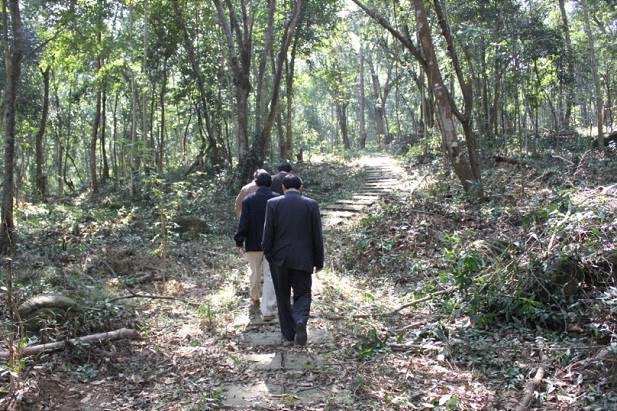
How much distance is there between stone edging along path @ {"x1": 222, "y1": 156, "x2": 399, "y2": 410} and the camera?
3945mm

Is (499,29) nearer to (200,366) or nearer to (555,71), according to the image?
(555,71)

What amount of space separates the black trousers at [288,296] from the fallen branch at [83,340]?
158 cm

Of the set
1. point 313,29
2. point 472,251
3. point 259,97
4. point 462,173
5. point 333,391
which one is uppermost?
point 313,29

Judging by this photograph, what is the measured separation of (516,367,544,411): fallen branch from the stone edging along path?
128cm

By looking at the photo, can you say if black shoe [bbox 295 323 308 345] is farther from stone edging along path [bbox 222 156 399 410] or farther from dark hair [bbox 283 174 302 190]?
dark hair [bbox 283 174 302 190]

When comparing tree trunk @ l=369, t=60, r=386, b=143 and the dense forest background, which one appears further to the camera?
tree trunk @ l=369, t=60, r=386, b=143

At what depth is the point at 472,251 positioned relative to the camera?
6301mm

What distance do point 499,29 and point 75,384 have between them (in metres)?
15.7

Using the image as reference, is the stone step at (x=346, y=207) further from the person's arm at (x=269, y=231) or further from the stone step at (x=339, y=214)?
the person's arm at (x=269, y=231)

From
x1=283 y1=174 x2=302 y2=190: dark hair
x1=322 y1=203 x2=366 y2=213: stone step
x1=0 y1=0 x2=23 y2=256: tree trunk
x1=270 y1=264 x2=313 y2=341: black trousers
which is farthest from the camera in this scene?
x1=322 y1=203 x2=366 y2=213: stone step

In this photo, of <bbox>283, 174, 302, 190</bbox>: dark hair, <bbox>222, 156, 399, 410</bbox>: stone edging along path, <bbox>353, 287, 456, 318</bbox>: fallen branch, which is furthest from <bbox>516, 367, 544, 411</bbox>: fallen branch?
<bbox>283, 174, 302, 190</bbox>: dark hair

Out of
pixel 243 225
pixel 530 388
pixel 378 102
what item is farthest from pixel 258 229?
pixel 378 102

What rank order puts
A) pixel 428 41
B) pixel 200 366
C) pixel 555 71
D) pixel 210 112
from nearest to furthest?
pixel 200 366
pixel 428 41
pixel 555 71
pixel 210 112

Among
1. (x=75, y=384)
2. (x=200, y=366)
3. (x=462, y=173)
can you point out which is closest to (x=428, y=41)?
(x=462, y=173)
